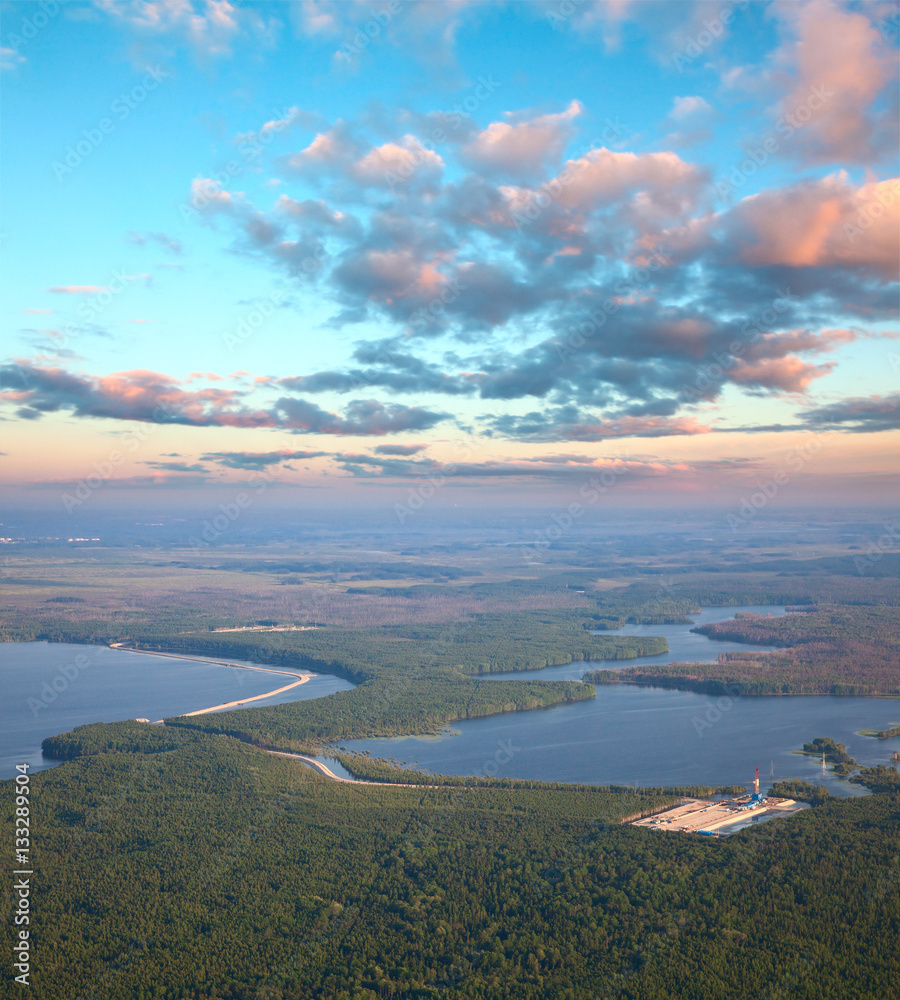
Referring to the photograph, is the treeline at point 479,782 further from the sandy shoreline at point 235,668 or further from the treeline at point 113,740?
the sandy shoreline at point 235,668

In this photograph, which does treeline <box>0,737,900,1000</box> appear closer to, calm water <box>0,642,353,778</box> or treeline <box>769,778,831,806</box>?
treeline <box>769,778,831,806</box>

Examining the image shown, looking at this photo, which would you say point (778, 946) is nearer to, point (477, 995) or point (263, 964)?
point (477, 995)

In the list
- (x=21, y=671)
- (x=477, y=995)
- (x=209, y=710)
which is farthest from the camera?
(x=21, y=671)

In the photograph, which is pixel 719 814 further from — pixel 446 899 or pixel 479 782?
pixel 446 899

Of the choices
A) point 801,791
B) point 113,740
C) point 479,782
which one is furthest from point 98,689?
point 801,791

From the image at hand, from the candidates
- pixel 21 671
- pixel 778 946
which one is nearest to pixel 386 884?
pixel 778 946

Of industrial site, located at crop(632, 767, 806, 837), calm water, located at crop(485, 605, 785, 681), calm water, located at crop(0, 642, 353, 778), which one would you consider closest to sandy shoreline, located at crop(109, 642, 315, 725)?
calm water, located at crop(0, 642, 353, 778)
